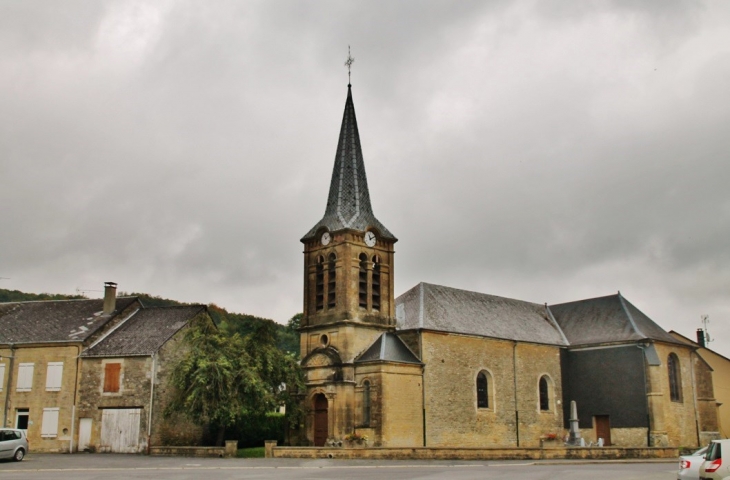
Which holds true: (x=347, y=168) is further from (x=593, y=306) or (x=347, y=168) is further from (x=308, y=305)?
(x=593, y=306)

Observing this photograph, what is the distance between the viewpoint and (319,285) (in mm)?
37500

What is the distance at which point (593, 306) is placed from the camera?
4519 cm

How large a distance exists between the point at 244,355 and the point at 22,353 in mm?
12083

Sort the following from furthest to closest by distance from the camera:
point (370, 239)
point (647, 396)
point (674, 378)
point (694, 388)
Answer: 1. point (694, 388)
2. point (674, 378)
3. point (647, 396)
4. point (370, 239)

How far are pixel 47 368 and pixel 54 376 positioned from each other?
597mm

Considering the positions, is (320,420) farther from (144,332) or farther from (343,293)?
(144,332)

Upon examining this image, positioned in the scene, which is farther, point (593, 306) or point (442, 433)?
point (593, 306)

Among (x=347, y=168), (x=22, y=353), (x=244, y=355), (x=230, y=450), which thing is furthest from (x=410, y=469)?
(x=22, y=353)

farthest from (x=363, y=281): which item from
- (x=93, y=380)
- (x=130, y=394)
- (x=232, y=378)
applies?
(x=93, y=380)

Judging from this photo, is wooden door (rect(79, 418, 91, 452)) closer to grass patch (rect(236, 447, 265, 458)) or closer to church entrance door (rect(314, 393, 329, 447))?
grass patch (rect(236, 447, 265, 458))

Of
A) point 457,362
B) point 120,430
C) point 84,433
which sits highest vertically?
point 457,362

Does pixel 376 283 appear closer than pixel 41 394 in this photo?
No

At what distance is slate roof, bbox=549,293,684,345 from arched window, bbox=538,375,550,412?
3.39 metres

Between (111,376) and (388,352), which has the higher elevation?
(388,352)
